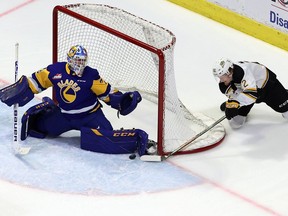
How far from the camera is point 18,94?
6984 millimetres

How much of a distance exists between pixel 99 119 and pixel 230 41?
1799 millimetres

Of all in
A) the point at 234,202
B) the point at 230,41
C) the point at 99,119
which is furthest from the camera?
the point at 230,41

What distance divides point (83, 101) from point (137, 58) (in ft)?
1.89

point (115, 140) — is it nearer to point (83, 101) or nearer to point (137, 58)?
point (83, 101)

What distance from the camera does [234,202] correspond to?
6.66m

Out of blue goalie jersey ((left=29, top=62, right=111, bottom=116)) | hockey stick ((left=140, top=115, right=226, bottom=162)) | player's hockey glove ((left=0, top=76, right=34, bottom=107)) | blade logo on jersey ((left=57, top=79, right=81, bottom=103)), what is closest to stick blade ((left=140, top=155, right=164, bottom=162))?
hockey stick ((left=140, top=115, right=226, bottom=162))

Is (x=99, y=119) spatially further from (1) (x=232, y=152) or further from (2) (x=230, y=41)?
(2) (x=230, y=41)

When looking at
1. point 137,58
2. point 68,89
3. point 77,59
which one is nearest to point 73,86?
point 68,89

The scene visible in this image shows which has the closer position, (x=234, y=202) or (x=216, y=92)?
(x=234, y=202)

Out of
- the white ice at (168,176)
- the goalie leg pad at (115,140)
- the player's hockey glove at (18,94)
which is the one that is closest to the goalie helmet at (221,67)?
the white ice at (168,176)

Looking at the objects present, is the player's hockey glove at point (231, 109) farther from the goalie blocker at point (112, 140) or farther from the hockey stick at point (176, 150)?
the goalie blocker at point (112, 140)

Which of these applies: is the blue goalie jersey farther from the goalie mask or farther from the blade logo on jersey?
the goalie mask

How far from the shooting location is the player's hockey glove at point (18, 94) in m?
6.98

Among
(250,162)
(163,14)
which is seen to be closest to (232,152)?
(250,162)
